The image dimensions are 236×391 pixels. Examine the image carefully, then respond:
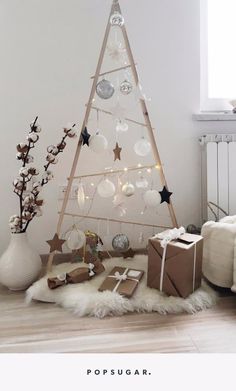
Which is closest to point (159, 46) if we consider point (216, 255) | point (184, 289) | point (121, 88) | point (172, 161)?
point (121, 88)

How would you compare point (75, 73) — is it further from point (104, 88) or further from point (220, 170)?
point (220, 170)

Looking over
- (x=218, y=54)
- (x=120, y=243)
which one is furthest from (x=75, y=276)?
(x=218, y=54)

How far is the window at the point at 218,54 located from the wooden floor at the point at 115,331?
128 centimetres

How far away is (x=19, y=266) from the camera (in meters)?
1.50

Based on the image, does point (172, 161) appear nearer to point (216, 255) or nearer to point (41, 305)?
point (216, 255)

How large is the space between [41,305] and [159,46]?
1565 millimetres

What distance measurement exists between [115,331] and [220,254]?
61 cm

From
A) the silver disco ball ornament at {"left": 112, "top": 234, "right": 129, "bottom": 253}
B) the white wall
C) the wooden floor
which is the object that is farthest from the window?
the wooden floor

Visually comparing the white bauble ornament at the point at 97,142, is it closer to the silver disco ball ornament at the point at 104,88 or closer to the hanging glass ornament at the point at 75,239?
the silver disco ball ornament at the point at 104,88

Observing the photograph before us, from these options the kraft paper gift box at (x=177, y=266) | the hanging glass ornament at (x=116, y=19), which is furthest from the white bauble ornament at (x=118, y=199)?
the hanging glass ornament at (x=116, y=19)

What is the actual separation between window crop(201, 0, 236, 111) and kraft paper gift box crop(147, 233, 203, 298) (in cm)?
102

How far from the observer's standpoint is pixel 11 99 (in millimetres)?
1749

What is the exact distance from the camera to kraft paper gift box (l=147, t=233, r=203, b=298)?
4.38ft

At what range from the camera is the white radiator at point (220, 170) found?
186cm
